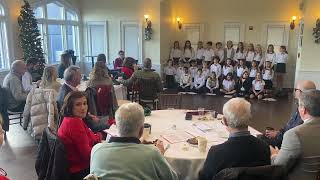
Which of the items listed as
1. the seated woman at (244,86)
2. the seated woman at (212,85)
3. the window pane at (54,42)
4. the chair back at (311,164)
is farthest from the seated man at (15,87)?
the seated woman at (244,86)

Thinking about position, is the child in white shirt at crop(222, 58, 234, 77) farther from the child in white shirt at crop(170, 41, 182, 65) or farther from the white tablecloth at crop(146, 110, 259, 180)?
the white tablecloth at crop(146, 110, 259, 180)

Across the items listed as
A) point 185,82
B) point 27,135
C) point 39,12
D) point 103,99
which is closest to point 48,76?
point 103,99

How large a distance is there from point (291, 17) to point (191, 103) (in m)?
4.76

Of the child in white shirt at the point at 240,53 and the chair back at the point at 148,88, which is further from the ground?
the child in white shirt at the point at 240,53

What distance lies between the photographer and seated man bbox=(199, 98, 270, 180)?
195 centimetres

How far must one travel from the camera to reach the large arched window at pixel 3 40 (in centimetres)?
775

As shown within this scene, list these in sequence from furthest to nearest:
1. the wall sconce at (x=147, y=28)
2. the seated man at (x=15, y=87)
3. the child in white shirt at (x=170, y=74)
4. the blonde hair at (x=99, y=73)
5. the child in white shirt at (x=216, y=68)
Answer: the child in white shirt at (x=170, y=74) → the wall sconce at (x=147, y=28) → the child in white shirt at (x=216, y=68) → the seated man at (x=15, y=87) → the blonde hair at (x=99, y=73)

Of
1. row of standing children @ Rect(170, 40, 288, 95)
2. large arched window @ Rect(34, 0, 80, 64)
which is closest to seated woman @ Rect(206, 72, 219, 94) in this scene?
row of standing children @ Rect(170, 40, 288, 95)

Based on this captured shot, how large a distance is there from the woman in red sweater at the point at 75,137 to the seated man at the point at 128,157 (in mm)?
710

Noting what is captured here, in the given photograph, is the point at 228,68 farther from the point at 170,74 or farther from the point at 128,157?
the point at 128,157

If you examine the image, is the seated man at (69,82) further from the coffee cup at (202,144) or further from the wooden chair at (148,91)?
the coffee cup at (202,144)

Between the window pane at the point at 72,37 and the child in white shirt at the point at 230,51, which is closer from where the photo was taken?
the child in white shirt at the point at 230,51

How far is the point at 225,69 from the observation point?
31.9ft

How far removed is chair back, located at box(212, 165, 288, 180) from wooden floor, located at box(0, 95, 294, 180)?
8.83 ft
